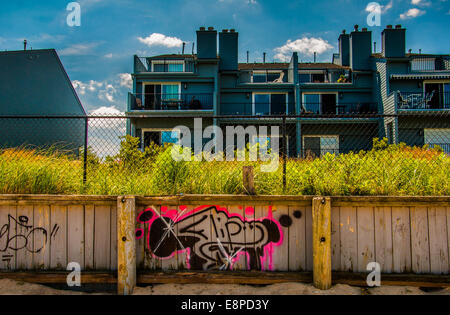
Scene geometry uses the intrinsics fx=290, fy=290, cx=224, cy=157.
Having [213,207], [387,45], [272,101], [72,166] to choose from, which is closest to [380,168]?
[213,207]

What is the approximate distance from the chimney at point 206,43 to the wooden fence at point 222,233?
54.6ft

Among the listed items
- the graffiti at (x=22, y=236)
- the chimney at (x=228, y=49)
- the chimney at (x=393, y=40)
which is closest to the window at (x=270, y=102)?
the chimney at (x=228, y=49)

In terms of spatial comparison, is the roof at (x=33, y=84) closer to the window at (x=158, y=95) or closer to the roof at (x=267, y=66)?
the window at (x=158, y=95)

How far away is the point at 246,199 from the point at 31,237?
2872 mm

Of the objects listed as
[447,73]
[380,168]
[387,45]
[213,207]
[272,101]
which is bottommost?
[213,207]

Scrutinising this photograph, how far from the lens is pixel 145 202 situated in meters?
3.77

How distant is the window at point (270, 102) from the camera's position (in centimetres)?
1952

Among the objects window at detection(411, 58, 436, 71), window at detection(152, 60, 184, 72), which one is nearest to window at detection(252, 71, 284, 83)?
window at detection(152, 60, 184, 72)

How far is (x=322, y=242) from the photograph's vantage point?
11.5ft

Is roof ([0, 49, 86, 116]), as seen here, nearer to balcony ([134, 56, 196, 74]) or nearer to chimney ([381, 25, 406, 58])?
balcony ([134, 56, 196, 74])

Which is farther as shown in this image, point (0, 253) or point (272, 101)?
point (272, 101)

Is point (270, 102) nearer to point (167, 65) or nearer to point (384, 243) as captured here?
point (167, 65)
